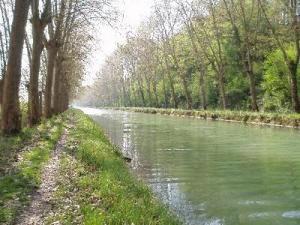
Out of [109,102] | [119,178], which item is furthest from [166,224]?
[109,102]

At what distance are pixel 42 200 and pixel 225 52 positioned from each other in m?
53.2

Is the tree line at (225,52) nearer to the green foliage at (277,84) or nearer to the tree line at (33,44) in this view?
the green foliage at (277,84)

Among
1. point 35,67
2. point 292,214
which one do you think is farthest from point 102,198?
point 35,67

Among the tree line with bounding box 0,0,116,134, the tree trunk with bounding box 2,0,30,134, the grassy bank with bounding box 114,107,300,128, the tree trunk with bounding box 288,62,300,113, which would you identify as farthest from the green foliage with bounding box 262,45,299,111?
the tree trunk with bounding box 2,0,30,134

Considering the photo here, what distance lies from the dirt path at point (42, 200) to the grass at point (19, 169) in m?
0.13

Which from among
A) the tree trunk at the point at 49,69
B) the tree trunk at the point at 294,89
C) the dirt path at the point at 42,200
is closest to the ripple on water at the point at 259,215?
the dirt path at the point at 42,200

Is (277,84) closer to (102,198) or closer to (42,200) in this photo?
(102,198)

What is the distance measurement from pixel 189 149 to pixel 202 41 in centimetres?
3882

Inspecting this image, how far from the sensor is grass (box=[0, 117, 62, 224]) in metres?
8.12

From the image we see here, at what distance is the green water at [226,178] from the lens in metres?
9.84

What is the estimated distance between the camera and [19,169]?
11.2 metres

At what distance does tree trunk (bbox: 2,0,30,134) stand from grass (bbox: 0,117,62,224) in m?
0.83

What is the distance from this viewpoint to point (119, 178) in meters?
10.8

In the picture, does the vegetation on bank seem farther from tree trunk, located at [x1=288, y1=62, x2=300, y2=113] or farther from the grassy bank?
tree trunk, located at [x1=288, y1=62, x2=300, y2=113]
